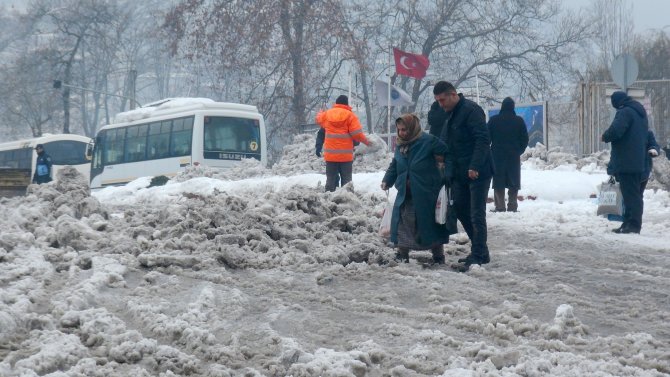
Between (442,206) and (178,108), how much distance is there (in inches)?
994

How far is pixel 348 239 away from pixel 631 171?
348cm

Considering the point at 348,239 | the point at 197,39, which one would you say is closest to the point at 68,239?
the point at 348,239

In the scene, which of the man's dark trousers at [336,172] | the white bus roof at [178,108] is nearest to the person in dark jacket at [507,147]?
the man's dark trousers at [336,172]

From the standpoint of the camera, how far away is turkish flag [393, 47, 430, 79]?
100ft

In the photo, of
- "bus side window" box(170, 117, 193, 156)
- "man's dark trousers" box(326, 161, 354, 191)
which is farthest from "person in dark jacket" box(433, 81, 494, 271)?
"bus side window" box(170, 117, 193, 156)

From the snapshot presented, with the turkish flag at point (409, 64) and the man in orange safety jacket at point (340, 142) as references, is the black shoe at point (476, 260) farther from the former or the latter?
the turkish flag at point (409, 64)

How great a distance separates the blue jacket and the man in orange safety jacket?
193 inches

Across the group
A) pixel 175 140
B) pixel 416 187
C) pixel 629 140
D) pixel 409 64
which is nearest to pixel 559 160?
pixel 409 64

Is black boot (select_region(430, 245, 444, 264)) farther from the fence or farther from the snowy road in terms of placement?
the fence

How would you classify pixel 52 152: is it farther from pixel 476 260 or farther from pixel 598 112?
pixel 476 260

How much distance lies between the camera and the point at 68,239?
35.7ft

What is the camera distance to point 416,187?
10320 mm

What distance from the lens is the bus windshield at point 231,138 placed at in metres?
33.3

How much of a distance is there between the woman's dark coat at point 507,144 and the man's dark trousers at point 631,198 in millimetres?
2743
